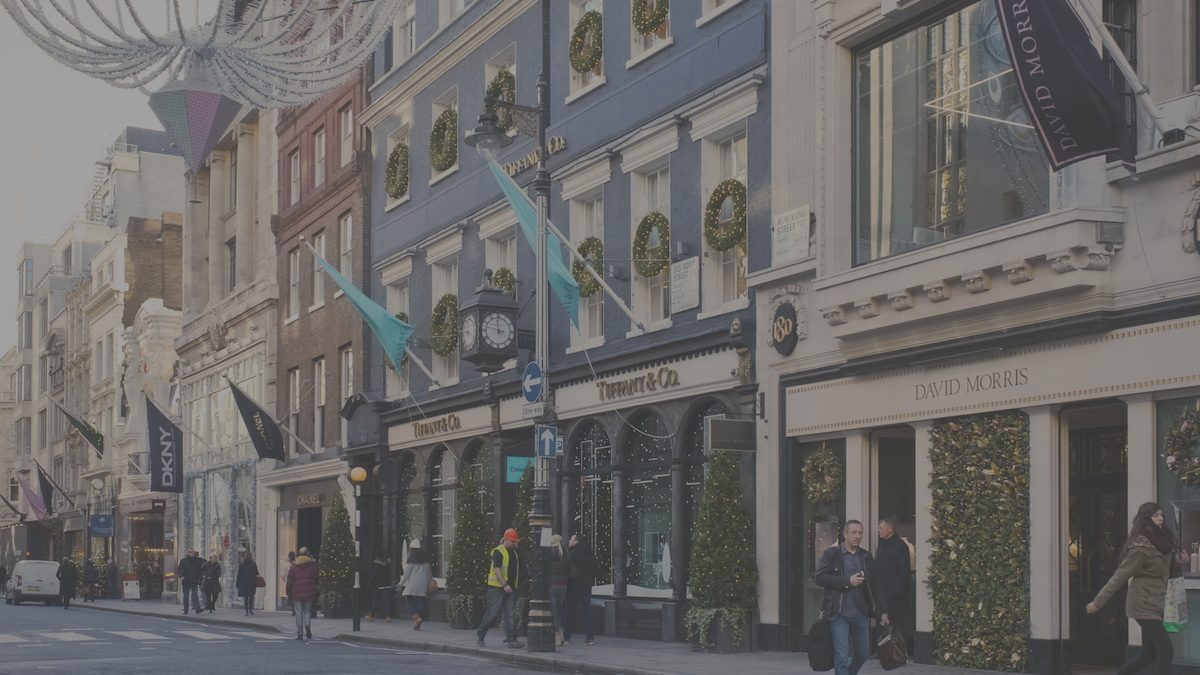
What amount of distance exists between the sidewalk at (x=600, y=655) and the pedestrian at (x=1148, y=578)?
3.96 m

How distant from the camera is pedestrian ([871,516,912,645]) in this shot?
1748cm

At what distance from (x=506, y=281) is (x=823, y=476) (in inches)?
430

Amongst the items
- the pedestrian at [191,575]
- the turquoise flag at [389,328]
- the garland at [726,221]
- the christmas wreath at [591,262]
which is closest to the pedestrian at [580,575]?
the christmas wreath at [591,262]

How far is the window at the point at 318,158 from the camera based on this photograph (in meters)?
42.7

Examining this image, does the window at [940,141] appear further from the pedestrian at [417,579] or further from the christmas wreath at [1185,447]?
the pedestrian at [417,579]

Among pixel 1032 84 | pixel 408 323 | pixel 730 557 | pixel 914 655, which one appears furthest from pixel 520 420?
pixel 1032 84

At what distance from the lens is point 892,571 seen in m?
17.7

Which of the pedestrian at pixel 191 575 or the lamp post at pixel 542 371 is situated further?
the pedestrian at pixel 191 575

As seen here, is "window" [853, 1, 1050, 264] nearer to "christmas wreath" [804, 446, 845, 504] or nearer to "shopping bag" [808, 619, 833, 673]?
"christmas wreath" [804, 446, 845, 504]

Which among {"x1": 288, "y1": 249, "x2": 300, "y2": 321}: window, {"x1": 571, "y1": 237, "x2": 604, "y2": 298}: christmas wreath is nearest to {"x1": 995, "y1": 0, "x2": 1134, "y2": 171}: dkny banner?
{"x1": 571, "y1": 237, "x2": 604, "y2": 298}: christmas wreath

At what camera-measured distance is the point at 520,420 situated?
98.8ft

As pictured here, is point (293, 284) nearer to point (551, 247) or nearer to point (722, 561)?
point (551, 247)

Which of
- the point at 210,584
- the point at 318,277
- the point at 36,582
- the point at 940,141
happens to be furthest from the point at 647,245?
the point at 36,582

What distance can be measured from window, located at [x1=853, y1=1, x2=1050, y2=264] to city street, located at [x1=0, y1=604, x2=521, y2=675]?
297 inches
